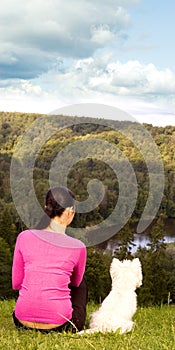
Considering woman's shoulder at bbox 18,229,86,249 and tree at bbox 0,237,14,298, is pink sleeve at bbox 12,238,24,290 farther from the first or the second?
tree at bbox 0,237,14,298

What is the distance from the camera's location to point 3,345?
13.5ft

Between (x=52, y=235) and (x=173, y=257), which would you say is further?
(x=173, y=257)

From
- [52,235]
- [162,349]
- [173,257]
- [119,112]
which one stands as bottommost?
[173,257]

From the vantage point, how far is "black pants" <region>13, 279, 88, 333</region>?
489 cm

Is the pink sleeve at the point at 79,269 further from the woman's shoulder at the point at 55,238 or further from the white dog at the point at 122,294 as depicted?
the white dog at the point at 122,294

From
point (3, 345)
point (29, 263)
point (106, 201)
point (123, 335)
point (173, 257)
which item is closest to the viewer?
point (3, 345)

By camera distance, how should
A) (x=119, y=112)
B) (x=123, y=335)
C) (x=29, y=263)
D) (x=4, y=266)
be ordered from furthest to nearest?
(x=4, y=266) < (x=119, y=112) < (x=29, y=263) < (x=123, y=335)

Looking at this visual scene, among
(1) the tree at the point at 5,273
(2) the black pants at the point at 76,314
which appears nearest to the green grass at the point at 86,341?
(2) the black pants at the point at 76,314

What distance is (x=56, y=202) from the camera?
4895 millimetres

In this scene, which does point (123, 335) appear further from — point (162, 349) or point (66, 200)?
point (66, 200)

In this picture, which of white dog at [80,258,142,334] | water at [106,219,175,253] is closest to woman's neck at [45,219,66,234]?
white dog at [80,258,142,334]

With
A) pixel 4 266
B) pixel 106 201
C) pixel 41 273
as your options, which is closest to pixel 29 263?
pixel 41 273

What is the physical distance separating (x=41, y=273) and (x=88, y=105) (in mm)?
3327

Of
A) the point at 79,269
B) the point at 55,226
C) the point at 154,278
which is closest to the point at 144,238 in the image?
the point at 154,278
